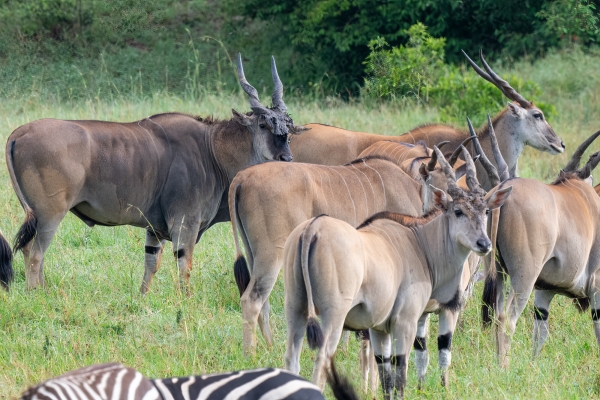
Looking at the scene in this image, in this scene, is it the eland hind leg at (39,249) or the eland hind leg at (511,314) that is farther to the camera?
the eland hind leg at (39,249)

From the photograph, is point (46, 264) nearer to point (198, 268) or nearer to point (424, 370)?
point (198, 268)

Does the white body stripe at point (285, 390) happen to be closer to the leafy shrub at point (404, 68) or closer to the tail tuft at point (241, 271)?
the tail tuft at point (241, 271)

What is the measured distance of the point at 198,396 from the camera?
319 centimetres

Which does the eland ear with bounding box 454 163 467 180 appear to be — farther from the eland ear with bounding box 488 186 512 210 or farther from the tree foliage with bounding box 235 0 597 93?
the tree foliage with bounding box 235 0 597 93

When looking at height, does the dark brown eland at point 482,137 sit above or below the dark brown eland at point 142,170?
below

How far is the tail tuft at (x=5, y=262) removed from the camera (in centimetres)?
528

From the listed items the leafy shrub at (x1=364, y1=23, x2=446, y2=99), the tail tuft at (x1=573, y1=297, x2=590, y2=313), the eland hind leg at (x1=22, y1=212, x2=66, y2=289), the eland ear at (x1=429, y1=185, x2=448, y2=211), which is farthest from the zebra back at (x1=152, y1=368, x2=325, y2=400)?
the leafy shrub at (x1=364, y1=23, x2=446, y2=99)

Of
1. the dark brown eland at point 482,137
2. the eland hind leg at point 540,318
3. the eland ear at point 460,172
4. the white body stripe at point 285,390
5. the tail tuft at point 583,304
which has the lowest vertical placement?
the tail tuft at point 583,304

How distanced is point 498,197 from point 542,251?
66 centimetres

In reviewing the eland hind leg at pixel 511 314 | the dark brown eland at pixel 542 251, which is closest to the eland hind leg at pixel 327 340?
the dark brown eland at pixel 542 251

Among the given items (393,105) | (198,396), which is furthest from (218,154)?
(393,105)

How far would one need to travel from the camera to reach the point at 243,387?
317 centimetres

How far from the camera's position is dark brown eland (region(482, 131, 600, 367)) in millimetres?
5195

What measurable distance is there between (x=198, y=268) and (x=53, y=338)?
1654mm
